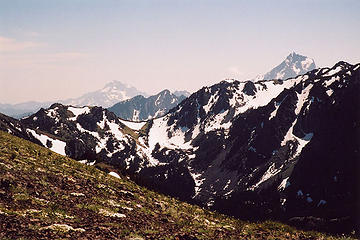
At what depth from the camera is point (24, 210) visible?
714 inches

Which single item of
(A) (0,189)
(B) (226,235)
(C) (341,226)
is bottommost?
(C) (341,226)

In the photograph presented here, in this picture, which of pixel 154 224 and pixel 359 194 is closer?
pixel 154 224

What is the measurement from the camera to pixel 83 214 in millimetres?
20734

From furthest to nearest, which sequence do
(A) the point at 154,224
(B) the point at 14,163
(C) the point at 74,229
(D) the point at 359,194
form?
1. (D) the point at 359,194
2. (B) the point at 14,163
3. (A) the point at 154,224
4. (C) the point at 74,229

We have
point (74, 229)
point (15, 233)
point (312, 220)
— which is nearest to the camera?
point (15, 233)

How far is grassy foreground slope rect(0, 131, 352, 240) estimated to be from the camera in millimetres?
16844

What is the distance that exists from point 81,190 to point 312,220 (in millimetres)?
98174

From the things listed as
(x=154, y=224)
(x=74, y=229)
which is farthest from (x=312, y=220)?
(x=74, y=229)

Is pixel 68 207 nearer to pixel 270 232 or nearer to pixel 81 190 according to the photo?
pixel 81 190

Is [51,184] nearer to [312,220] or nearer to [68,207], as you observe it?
[68,207]

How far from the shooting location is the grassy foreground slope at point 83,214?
1684cm

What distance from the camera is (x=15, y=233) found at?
49.0 feet

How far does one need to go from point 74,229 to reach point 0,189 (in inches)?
283

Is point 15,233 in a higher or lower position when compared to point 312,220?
higher
